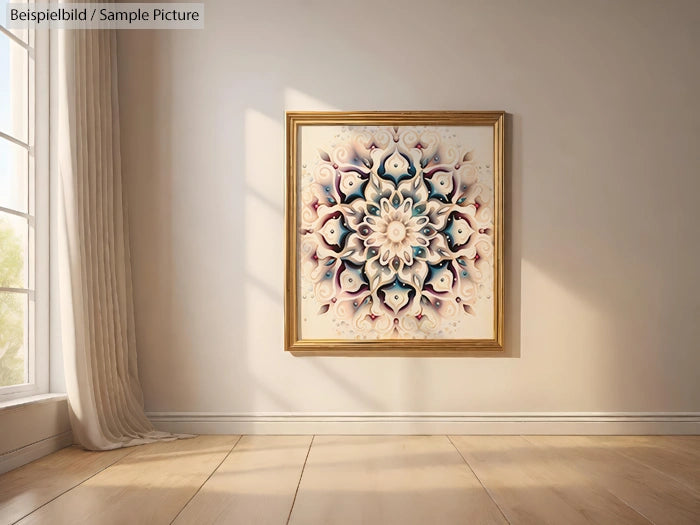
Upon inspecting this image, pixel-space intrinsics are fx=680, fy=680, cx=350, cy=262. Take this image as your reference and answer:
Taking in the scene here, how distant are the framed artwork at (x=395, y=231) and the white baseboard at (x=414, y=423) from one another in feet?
1.03

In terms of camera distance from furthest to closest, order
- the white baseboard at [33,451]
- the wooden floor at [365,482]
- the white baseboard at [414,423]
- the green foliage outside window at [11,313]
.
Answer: the white baseboard at [414,423]
the green foliage outside window at [11,313]
the white baseboard at [33,451]
the wooden floor at [365,482]

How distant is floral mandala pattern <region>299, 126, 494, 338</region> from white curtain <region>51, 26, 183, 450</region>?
0.88m

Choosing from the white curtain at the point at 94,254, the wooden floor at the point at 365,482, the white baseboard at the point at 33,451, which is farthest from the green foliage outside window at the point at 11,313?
the wooden floor at the point at 365,482

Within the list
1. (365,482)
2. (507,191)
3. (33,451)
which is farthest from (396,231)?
(33,451)

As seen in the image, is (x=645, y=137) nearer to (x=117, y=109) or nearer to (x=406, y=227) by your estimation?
(x=406, y=227)

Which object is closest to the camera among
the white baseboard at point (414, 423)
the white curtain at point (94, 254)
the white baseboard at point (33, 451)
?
the white baseboard at point (33, 451)

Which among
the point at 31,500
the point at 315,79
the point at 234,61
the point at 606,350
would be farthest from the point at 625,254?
the point at 31,500

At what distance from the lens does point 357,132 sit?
3.28 meters

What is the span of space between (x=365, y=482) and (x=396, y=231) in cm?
131

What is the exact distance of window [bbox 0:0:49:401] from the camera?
267cm


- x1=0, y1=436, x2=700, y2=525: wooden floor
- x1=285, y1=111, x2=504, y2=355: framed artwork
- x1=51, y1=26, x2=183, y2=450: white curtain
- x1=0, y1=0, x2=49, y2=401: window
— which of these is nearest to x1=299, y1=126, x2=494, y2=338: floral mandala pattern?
x1=285, y1=111, x2=504, y2=355: framed artwork

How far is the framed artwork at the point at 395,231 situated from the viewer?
325cm

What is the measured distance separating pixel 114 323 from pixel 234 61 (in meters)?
1.37

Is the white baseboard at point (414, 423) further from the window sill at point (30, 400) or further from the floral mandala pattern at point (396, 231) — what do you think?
the window sill at point (30, 400)
